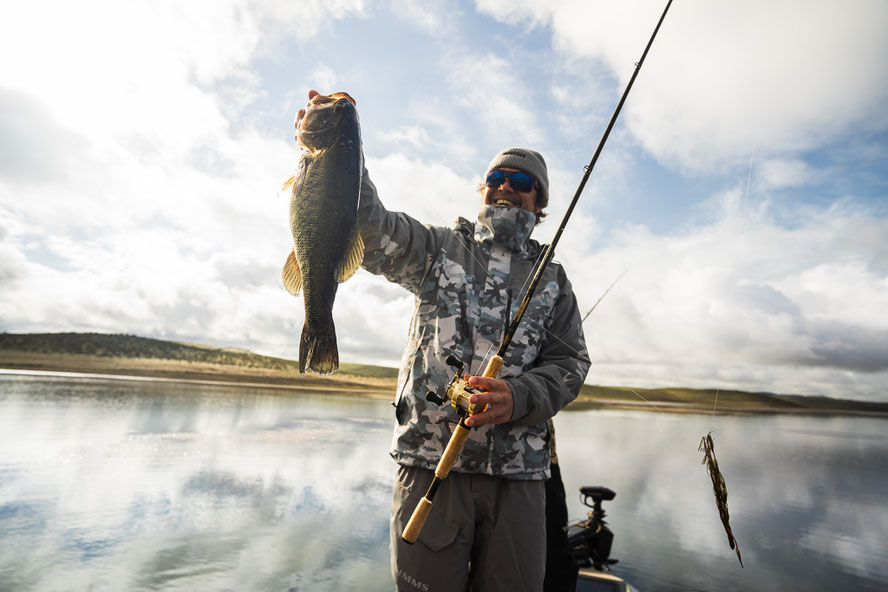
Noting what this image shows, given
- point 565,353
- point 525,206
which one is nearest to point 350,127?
point 525,206

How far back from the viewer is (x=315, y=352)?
2264 millimetres

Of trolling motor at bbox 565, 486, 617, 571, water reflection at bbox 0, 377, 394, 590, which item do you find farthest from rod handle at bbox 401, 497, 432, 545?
water reflection at bbox 0, 377, 394, 590

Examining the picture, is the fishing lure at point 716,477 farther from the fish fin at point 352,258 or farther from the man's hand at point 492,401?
the fish fin at point 352,258

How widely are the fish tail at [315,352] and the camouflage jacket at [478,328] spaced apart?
23.1 inches

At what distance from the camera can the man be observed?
2463mm

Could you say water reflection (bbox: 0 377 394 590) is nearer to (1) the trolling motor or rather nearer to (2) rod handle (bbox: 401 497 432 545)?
(1) the trolling motor

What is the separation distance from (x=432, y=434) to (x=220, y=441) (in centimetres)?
2014

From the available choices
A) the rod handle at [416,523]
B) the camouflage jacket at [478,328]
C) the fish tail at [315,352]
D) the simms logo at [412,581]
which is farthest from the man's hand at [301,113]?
the simms logo at [412,581]

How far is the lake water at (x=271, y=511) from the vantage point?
866 centimetres

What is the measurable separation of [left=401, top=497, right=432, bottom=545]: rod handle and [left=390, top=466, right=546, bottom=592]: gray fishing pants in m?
0.21

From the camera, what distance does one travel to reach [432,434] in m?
2.64

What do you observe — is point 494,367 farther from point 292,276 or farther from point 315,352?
point 292,276

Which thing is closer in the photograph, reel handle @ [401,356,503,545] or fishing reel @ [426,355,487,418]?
reel handle @ [401,356,503,545]

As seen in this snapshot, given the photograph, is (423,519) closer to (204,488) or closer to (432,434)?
(432,434)
